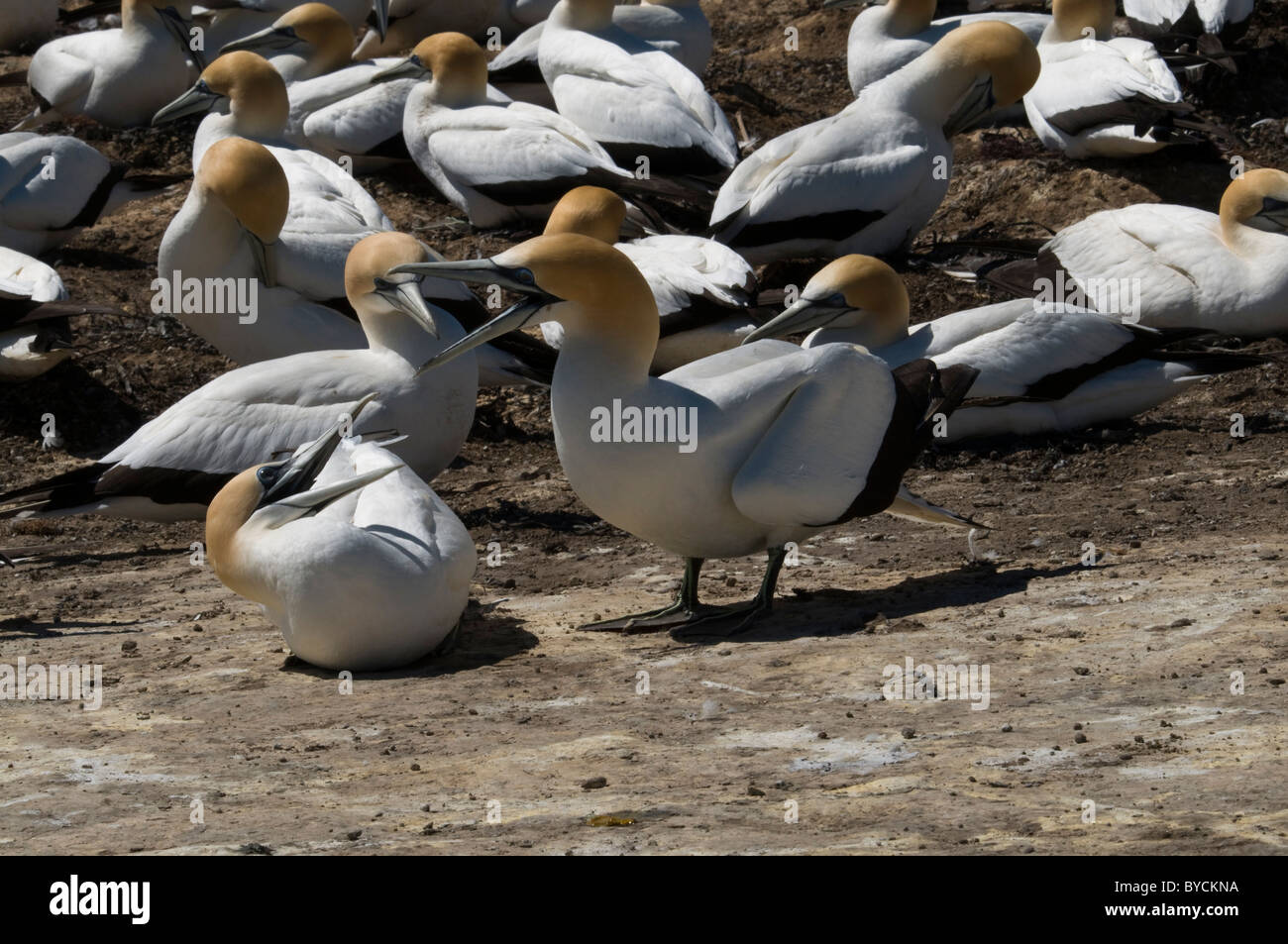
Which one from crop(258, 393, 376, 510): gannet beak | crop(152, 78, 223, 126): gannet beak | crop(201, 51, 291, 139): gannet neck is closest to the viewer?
crop(258, 393, 376, 510): gannet beak

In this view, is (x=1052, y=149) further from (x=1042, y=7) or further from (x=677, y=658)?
(x=677, y=658)

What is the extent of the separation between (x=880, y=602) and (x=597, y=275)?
146cm

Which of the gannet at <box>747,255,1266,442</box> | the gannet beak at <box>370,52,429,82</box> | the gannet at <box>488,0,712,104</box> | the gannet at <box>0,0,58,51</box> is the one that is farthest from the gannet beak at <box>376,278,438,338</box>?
the gannet at <box>0,0,58,51</box>

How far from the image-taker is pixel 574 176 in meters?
11.0

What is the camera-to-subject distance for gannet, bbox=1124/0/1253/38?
12.2 meters

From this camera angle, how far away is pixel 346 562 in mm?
5816

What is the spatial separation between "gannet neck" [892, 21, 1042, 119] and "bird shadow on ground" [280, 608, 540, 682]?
16.9 feet

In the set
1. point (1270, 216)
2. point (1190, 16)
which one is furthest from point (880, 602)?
point (1190, 16)

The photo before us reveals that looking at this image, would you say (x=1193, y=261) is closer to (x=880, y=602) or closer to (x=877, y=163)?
(x=877, y=163)

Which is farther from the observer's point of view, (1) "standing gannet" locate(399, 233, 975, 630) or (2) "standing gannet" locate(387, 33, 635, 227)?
(2) "standing gannet" locate(387, 33, 635, 227)

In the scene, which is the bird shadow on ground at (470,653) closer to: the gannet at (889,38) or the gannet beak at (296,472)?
the gannet beak at (296,472)

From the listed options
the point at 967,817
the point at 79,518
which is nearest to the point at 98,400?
the point at 79,518

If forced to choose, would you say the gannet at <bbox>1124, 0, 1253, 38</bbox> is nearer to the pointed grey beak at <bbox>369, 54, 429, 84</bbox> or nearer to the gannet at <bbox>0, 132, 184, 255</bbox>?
the pointed grey beak at <bbox>369, 54, 429, 84</bbox>

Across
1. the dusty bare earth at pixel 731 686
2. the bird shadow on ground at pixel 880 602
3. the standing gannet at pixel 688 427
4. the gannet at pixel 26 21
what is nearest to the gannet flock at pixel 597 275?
the standing gannet at pixel 688 427
